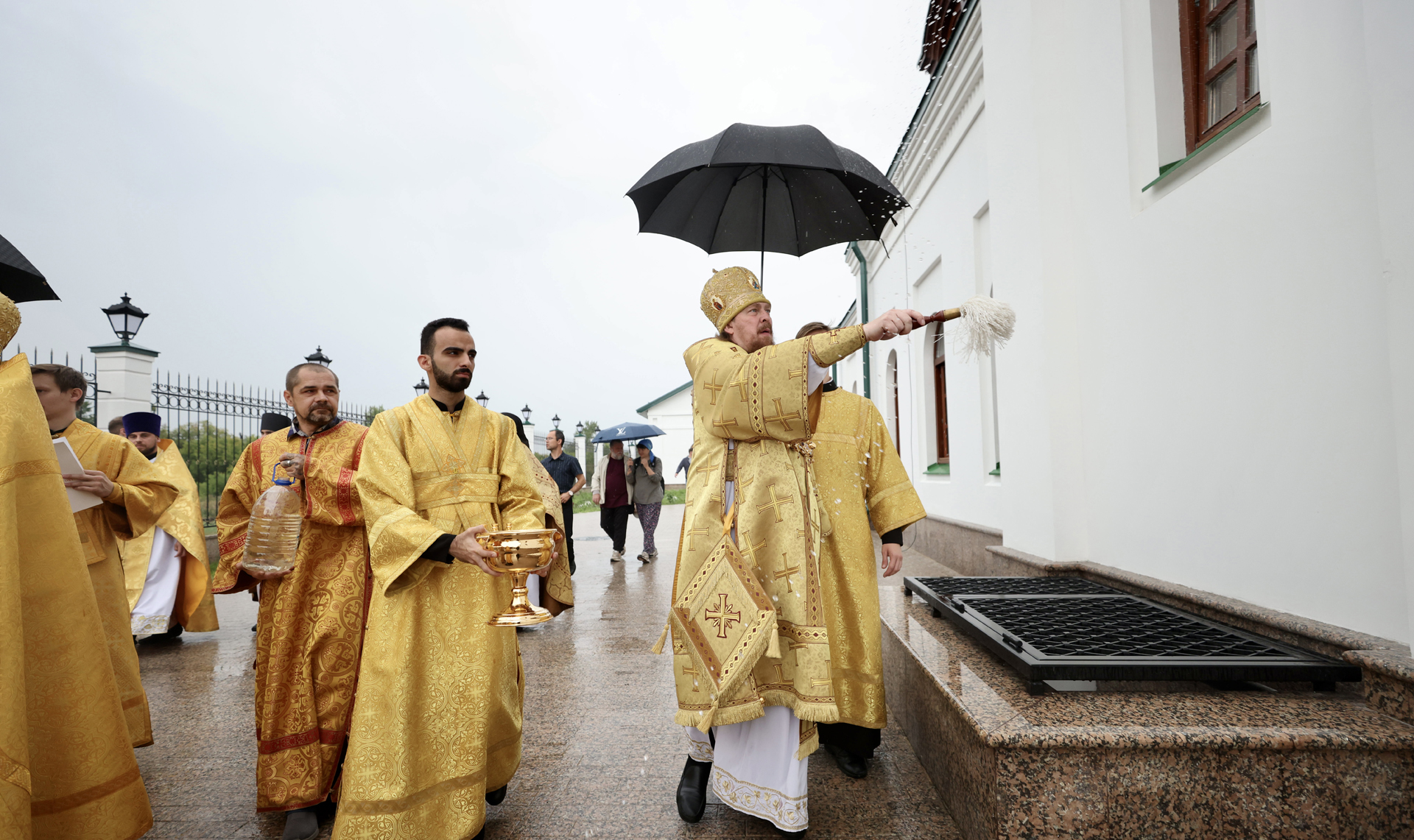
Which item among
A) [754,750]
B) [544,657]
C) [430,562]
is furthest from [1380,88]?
[544,657]

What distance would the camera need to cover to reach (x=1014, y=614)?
125 inches

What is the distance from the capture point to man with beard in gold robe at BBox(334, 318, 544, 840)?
8.11 feet

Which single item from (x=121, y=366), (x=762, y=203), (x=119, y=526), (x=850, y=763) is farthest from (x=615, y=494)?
(x=850, y=763)

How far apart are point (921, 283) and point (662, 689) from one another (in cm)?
723

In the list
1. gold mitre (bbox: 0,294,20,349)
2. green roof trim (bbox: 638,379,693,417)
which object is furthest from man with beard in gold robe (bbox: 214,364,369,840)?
green roof trim (bbox: 638,379,693,417)

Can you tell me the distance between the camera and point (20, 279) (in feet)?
10.6

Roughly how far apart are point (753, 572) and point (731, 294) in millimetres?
1091

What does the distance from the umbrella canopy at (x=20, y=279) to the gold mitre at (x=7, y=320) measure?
4.30 ft

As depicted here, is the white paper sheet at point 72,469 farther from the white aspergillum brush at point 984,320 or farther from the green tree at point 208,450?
the green tree at point 208,450

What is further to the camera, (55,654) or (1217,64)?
(1217,64)

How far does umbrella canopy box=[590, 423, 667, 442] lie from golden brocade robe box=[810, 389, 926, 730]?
25.4 feet

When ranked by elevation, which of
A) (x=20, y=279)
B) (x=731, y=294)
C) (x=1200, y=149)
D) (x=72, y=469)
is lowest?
(x=72, y=469)

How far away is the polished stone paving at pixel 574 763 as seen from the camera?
2.75 metres

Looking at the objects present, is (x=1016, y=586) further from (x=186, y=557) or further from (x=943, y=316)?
(x=186, y=557)
